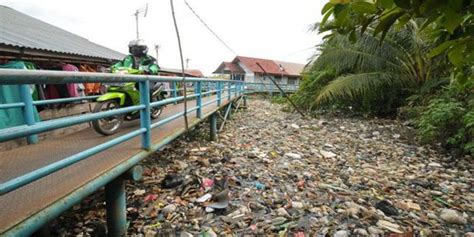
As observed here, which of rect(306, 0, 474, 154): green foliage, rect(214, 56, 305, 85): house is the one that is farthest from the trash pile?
rect(214, 56, 305, 85): house

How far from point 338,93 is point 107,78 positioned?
23.6ft

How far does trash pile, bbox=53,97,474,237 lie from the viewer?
2.60m

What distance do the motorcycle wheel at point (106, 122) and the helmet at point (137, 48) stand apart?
3.33 feet

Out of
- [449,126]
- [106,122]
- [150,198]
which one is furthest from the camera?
[449,126]

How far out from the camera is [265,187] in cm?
339

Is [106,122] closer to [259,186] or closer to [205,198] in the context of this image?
[205,198]

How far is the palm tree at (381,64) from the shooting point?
781cm

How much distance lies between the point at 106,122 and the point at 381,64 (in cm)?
758

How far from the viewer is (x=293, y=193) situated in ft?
10.8

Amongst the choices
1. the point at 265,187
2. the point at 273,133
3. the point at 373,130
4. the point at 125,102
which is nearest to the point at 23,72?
the point at 125,102

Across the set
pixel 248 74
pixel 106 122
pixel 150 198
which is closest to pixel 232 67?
pixel 248 74

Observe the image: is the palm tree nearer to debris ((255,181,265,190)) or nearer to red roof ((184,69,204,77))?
debris ((255,181,265,190))

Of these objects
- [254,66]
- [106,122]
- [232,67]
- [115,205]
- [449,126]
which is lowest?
[115,205]

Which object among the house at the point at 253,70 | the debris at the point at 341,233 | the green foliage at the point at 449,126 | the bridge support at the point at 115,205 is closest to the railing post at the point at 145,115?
the bridge support at the point at 115,205
